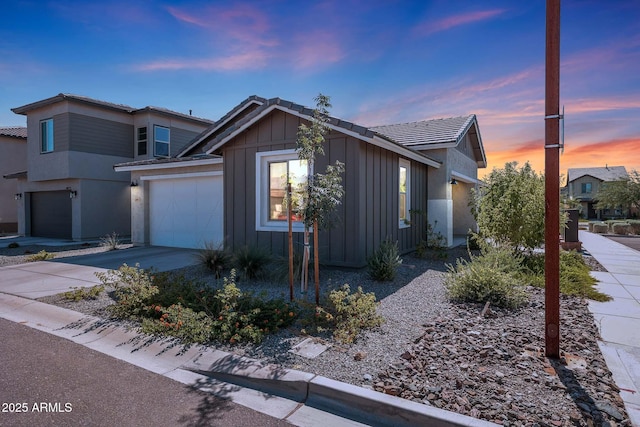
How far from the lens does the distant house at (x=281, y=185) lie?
308 inches

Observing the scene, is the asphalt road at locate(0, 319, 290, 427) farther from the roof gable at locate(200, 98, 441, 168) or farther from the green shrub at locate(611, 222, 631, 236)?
the green shrub at locate(611, 222, 631, 236)

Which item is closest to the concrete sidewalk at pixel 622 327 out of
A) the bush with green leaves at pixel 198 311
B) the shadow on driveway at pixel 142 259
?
the bush with green leaves at pixel 198 311

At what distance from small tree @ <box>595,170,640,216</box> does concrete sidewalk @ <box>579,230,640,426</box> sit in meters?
35.7

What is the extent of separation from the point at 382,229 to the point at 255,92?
6968 millimetres

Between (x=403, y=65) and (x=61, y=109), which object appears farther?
(x=61, y=109)

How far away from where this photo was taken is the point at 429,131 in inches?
522

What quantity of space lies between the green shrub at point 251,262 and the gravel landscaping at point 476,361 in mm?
2494

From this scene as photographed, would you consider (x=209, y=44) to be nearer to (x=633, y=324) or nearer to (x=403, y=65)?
(x=403, y=65)

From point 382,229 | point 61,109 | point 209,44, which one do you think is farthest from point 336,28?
point 61,109

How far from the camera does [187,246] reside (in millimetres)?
12602

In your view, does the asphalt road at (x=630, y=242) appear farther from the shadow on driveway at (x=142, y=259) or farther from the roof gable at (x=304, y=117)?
the shadow on driveway at (x=142, y=259)

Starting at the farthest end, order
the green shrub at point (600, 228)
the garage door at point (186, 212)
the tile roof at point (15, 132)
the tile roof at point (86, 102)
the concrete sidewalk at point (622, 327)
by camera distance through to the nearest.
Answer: the green shrub at point (600, 228), the tile roof at point (15, 132), the tile roof at point (86, 102), the garage door at point (186, 212), the concrete sidewalk at point (622, 327)

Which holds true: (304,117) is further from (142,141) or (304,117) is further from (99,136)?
(99,136)

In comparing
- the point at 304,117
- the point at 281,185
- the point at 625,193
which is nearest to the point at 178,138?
the point at 281,185
